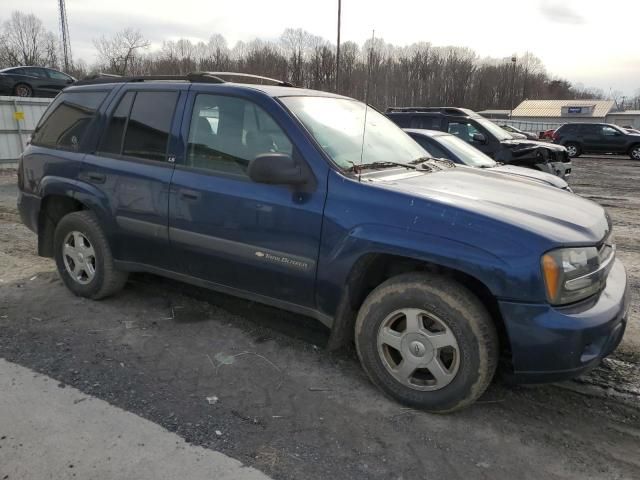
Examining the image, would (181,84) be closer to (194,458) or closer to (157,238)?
(157,238)

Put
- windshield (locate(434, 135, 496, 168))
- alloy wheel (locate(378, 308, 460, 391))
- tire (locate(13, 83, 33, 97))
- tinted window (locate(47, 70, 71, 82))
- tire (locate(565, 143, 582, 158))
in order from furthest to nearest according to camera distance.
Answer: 1. tire (locate(565, 143, 582, 158))
2. tinted window (locate(47, 70, 71, 82))
3. tire (locate(13, 83, 33, 97))
4. windshield (locate(434, 135, 496, 168))
5. alloy wheel (locate(378, 308, 460, 391))

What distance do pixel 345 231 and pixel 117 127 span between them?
2.30 metres

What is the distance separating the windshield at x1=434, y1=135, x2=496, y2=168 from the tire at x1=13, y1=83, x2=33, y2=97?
16.9m

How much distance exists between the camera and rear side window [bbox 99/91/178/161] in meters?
3.86

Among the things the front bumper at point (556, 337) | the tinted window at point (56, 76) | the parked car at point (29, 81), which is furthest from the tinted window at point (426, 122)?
the tinted window at point (56, 76)

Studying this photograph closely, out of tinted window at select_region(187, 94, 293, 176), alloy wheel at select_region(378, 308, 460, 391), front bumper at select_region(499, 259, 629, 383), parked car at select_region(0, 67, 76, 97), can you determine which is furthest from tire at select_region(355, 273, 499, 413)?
parked car at select_region(0, 67, 76, 97)

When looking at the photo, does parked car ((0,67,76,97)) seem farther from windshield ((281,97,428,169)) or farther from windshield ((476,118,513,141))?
windshield ((281,97,428,169))

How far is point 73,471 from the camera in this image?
95.0 inches

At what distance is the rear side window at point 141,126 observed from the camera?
386 cm

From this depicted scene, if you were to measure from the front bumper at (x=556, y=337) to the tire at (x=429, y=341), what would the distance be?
0.48 feet

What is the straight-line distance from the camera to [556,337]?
2.57m

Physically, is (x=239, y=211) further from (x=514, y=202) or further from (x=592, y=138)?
(x=592, y=138)

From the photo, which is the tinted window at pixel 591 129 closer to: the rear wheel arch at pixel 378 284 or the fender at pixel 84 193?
the rear wheel arch at pixel 378 284

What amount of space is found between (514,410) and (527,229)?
3.79ft
